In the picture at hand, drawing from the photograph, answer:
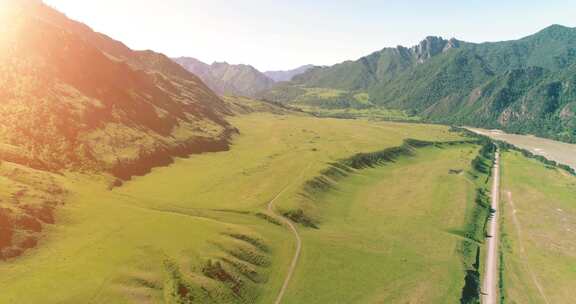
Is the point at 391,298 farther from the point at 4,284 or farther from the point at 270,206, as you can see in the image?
the point at 4,284

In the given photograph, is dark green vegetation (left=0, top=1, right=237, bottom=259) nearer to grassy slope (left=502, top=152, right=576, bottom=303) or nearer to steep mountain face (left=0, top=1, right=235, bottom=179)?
steep mountain face (left=0, top=1, right=235, bottom=179)

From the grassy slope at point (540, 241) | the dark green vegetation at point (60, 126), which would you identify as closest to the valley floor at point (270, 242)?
the grassy slope at point (540, 241)

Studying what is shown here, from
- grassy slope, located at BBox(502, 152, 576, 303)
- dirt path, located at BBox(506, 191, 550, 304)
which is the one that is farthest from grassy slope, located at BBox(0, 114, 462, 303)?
dirt path, located at BBox(506, 191, 550, 304)

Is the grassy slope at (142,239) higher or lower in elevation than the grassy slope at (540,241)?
higher

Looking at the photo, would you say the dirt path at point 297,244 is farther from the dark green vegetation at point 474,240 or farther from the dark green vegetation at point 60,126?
the dark green vegetation at point 60,126

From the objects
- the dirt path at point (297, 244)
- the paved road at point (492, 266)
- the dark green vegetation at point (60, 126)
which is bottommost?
the paved road at point (492, 266)

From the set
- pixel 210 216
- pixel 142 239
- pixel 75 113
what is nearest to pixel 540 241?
pixel 210 216

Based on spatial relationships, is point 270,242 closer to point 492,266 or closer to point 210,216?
point 210,216

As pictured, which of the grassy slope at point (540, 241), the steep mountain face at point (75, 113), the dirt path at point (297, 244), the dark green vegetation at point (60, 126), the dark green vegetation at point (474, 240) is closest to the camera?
the dirt path at point (297, 244)
